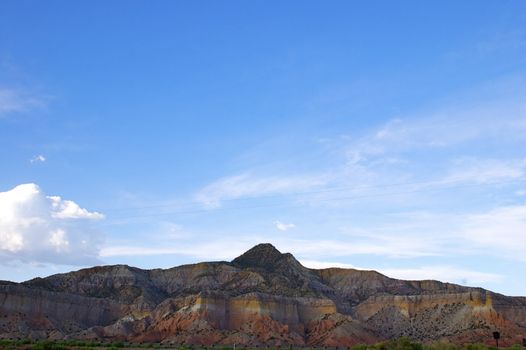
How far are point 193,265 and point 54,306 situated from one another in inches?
1503

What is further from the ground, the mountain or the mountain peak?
the mountain peak

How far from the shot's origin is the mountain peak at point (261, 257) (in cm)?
15431

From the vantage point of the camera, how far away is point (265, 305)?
390 ft

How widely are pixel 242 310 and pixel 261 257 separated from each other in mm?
39532

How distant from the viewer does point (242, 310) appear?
11888cm

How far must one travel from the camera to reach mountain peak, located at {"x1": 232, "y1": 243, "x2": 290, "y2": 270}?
154m

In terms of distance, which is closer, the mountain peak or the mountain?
the mountain

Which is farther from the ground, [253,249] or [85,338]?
[253,249]

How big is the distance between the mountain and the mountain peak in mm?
6008

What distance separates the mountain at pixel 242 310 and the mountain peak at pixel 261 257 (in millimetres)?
6008

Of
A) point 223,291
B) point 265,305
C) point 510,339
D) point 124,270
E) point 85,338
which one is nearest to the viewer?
point 510,339

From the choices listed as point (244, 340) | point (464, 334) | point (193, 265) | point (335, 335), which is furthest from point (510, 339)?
point (193, 265)

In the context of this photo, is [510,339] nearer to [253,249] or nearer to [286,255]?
[286,255]

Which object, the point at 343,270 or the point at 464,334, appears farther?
the point at 343,270
